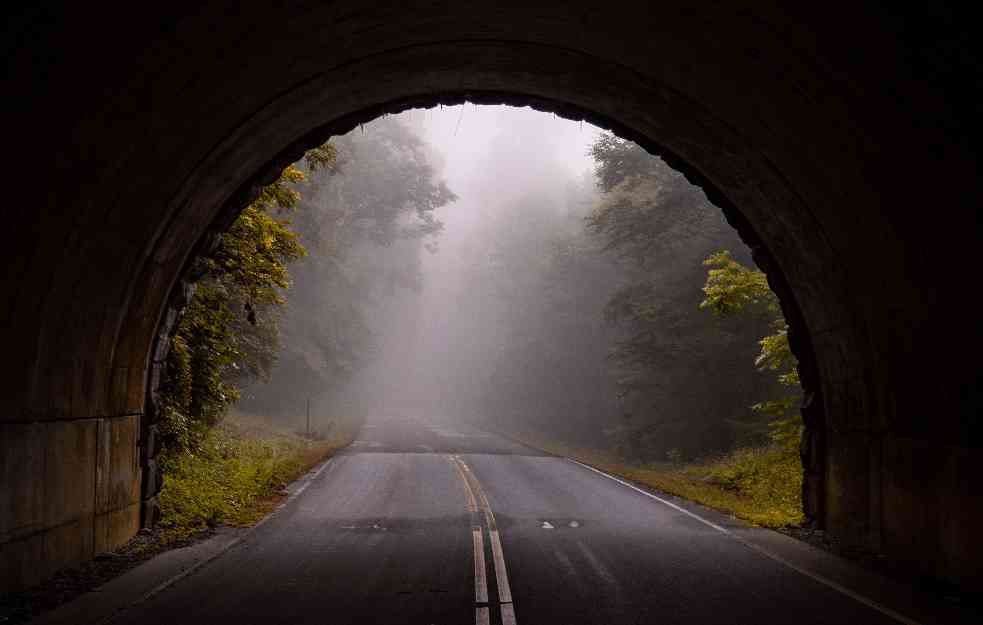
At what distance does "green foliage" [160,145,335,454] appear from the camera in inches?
532

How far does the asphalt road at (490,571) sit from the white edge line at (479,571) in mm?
15

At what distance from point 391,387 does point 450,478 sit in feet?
372

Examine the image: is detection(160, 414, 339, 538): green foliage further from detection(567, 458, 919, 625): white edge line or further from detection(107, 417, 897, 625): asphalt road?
detection(567, 458, 919, 625): white edge line

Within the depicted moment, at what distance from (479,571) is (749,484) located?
1041cm

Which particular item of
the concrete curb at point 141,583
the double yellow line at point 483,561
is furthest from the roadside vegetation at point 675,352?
the concrete curb at point 141,583

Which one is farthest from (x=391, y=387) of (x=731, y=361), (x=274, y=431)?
(x=731, y=361)

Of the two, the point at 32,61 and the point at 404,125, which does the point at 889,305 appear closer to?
the point at 32,61

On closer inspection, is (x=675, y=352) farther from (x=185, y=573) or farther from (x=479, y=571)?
(x=185, y=573)

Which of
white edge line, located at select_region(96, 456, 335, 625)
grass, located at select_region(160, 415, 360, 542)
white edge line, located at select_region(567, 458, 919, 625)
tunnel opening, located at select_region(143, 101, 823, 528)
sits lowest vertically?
white edge line, located at select_region(567, 458, 919, 625)

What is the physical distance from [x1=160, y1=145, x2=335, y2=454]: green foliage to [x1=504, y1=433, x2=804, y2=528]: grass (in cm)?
894

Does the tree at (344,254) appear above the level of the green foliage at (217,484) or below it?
above

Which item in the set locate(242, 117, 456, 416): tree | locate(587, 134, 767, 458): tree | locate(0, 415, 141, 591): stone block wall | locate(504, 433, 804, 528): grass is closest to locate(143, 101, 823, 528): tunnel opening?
locate(0, 415, 141, 591): stone block wall

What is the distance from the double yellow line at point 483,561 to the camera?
705 cm

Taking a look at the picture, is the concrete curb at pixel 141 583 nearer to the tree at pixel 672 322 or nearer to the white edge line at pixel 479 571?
the white edge line at pixel 479 571
